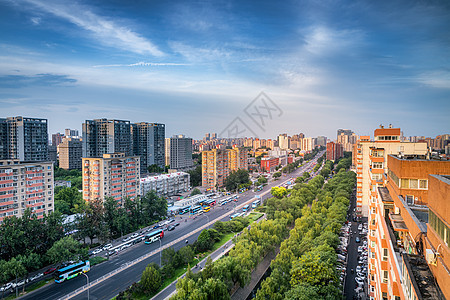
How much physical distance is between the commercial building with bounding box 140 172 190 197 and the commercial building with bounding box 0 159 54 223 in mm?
12271

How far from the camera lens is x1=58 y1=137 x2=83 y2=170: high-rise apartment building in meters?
48.9

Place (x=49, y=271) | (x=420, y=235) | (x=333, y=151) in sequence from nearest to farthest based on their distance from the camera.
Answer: (x=420, y=235) < (x=49, y=271) < (x=333, y=151)

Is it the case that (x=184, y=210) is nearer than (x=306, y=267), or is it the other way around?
(x=306, y=267)

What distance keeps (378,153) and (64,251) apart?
1883 cm

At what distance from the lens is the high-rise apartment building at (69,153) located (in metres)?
48.9

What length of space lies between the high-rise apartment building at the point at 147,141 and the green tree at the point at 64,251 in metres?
31.5

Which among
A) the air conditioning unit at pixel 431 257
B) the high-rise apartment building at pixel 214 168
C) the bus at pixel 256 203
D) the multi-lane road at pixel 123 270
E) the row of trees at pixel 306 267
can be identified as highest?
the air conditioning unit at pixel 431 257

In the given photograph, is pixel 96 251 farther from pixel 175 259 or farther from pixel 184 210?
pixel 184 210

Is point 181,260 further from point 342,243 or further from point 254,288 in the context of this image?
point 342,243

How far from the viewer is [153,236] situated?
20.6 metres

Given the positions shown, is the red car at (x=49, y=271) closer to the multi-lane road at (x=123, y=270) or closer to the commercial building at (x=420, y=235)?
the multi-lane road at (x=123, y=270)

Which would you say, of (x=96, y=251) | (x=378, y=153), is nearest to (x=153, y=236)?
(x=96, y=251)

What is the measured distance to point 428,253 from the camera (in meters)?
3.22

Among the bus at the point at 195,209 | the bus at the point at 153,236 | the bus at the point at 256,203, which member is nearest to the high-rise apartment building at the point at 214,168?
the bus at the point at 256,203
